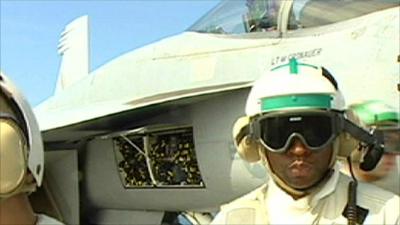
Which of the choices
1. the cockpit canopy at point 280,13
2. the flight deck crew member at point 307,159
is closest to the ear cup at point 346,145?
the flight deck crew member at point 307,159

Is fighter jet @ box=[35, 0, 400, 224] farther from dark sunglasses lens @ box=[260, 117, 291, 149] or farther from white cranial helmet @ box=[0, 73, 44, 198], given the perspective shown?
white cranial helmet @ box=[0, 73, 44, 198]

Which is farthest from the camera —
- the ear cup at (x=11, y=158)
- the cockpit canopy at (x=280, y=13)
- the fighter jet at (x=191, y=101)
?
the cockpit canopy at (x=280, y=13)

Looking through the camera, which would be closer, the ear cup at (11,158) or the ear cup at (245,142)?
the ear cup at (11,158)

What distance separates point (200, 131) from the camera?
20.6ft

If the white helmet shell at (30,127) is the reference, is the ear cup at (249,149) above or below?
below

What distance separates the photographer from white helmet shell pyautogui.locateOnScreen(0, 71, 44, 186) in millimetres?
1691

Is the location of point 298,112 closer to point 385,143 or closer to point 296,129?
point 296,129

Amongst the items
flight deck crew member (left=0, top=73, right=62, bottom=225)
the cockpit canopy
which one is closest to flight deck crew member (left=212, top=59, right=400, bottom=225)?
flight deck crew member (left=0, top=73, right=62, bottom=225)

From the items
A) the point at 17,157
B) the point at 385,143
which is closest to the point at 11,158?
the point at 17,157

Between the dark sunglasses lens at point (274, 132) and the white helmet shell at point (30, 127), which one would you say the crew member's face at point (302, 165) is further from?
the white helmet shell at point (30, 127)

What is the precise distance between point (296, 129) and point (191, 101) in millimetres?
4159

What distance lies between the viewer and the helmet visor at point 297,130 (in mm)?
2148

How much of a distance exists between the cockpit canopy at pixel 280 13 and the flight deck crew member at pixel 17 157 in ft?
12.9

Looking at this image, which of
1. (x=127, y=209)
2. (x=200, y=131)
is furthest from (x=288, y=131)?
(x=127, y=209)
